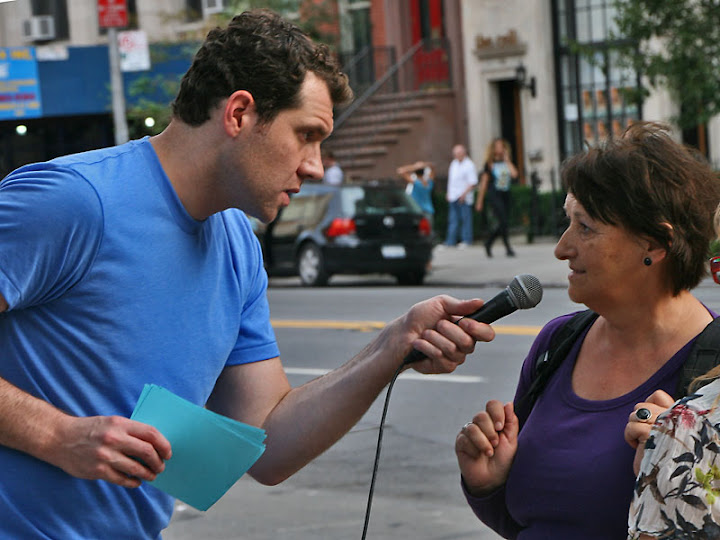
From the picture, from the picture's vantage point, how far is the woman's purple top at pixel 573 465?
116 inches

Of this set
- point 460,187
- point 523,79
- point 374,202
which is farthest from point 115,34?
point 523,79

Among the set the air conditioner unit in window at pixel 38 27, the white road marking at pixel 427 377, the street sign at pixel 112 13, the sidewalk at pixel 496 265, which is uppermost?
the air conditioner unit in window at pixel 38 27

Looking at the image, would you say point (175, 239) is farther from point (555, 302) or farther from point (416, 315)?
point (555, 302)

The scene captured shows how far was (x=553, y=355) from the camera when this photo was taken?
3.28m

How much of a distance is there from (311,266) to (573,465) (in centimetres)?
1633

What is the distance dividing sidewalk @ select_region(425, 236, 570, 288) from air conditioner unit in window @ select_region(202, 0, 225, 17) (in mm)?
10038

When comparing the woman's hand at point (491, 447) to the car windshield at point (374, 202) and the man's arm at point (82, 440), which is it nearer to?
the man's arm at point (82, 440)

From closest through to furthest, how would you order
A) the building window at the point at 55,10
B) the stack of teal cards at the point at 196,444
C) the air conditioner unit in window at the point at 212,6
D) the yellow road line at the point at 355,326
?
1. the stack of teal cards at the point at 196,444
2. the yellow road line at the point at 355,326
3. the air conditioner unit in window at the point at 212,6
4. the building window at the point at 55,10

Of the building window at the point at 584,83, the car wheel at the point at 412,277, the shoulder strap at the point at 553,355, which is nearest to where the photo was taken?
the shoulder strap at the point at 553,355

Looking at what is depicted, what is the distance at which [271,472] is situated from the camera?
11.0 ft

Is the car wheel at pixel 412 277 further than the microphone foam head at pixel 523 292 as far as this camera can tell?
Yes

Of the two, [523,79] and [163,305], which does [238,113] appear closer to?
[163,305]

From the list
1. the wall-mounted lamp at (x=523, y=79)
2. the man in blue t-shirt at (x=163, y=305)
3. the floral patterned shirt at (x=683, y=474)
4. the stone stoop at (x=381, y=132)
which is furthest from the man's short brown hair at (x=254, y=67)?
the wall-mounted lamp at (x=523, y=79)

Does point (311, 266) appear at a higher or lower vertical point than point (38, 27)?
lower
